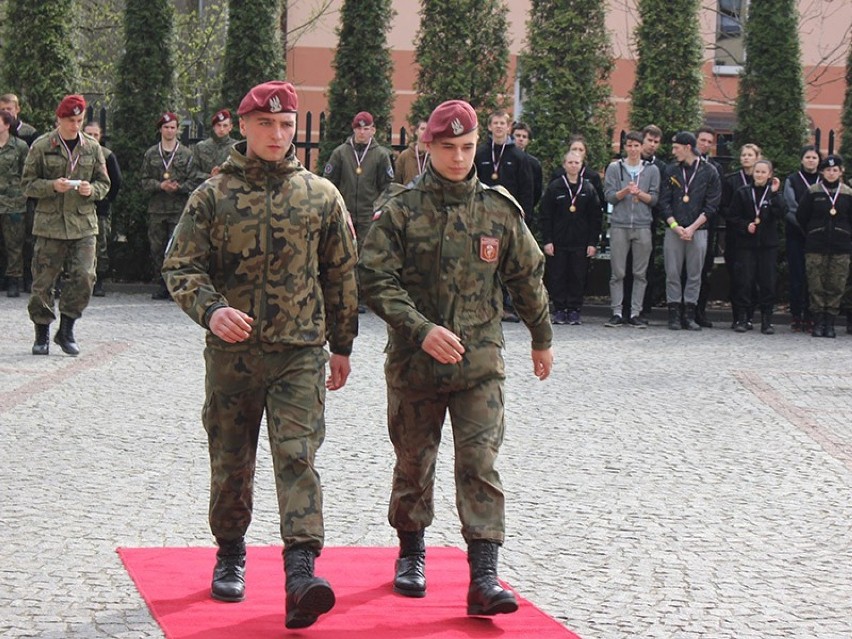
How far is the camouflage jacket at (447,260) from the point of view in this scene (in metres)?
6.51

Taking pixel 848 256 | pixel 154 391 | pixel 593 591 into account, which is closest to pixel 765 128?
pixel 848 256

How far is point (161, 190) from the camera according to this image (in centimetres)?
1992

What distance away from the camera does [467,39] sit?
21.2 m

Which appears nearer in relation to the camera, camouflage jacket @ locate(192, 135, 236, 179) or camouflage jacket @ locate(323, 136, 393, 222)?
camouflage jacket @ locate(323, 136, 393, 222)

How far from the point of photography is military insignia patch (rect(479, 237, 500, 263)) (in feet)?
21.4

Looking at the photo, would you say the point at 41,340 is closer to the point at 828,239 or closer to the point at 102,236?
the point at 102,236

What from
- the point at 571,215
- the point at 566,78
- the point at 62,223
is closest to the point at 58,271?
the point at 62,223

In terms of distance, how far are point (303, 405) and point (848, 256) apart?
43.0 ft

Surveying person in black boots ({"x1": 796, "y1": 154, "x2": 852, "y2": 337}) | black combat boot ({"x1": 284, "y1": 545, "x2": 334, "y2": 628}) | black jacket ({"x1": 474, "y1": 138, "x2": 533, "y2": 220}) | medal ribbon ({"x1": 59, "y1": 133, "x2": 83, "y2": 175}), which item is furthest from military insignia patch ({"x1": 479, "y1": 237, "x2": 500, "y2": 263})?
person in black boots ({"x1": 796, "y1": 154, "x2": 852, "y2": 337})

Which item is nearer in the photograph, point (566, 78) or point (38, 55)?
point (566, 78)

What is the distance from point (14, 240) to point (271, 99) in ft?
46.1

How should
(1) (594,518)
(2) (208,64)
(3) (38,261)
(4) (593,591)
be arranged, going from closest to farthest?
(4) (593,591), (1) (594,518), (3) (38,261), (2) (208,64)

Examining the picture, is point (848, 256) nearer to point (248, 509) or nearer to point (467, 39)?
point (467, 39)

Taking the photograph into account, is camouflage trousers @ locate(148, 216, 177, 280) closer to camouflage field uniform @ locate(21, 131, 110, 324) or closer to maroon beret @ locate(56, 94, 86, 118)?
camouflage field uniform @ locate(21, 131, 110, 324)
